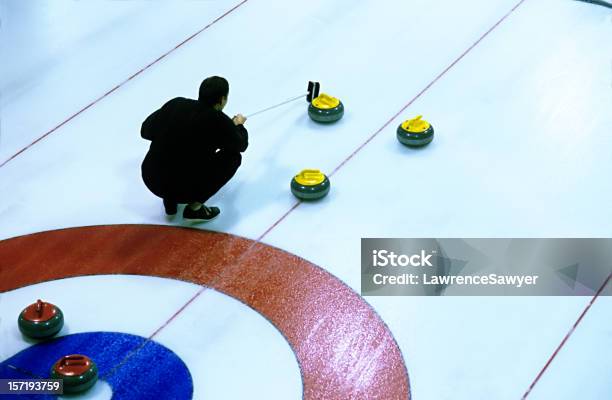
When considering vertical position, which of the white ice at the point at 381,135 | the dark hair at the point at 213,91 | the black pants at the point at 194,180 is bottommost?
the white ice at the point at 381,135

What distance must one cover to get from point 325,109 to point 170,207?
4.40 ft

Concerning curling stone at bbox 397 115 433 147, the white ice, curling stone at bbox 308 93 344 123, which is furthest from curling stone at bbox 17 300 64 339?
curling stone at bbox 397 115 433 147

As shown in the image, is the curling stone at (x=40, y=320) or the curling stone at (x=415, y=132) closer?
the curling stone at (x=40, y=320)

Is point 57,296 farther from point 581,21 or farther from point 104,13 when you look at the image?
Result: point 581,21

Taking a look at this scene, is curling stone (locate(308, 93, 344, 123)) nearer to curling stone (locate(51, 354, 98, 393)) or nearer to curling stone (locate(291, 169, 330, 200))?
curling stone (locate(291, 169, 330, 200))

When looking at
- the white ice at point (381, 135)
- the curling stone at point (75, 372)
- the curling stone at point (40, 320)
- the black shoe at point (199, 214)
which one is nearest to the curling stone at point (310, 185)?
the white ice at point (381, 135)

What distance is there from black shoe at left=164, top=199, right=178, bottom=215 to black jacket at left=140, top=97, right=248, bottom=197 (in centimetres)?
8

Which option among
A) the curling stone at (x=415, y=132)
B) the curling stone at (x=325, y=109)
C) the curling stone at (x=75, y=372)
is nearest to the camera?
the curling stone at (x=75, y=372)

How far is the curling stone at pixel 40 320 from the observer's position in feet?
18.2

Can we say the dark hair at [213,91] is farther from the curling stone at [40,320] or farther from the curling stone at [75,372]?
the curling stone at [75,372]

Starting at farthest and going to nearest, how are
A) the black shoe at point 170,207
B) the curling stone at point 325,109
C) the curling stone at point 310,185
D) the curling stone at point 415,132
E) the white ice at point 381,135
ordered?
the curling stone at point 325,109
the curling stone at point 415,132
the curling stone at point 310,185
the black shoe at point 170,207
the white ice at point 381,135

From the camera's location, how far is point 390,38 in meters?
8.15

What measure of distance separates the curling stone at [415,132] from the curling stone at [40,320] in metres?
2.48

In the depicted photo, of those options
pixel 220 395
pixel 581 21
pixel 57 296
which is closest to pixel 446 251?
pixel 220 395
